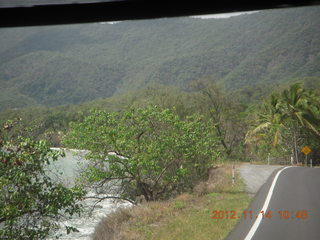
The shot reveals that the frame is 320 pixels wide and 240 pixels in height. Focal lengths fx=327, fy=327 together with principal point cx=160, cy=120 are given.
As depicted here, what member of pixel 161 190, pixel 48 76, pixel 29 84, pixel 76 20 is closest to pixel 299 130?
pixel 161 190

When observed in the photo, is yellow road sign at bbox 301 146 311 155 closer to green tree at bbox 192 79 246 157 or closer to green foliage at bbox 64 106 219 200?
green tree at bbox 192 79 246 157

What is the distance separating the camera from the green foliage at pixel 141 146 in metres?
12.4

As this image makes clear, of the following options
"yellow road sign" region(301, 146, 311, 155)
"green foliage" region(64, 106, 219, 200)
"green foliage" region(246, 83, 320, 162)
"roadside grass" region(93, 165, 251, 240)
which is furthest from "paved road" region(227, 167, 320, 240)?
"green foliage" region(246, 83, 320, 162)

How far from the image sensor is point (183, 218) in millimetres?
9750

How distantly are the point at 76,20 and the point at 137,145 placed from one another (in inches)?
468

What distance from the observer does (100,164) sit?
41.2 ft

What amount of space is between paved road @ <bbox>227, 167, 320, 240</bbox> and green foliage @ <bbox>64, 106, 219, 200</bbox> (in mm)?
3333

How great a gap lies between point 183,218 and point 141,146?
4241mm

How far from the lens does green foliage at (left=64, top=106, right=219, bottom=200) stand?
490 inches

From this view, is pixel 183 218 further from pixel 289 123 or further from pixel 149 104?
pixel 289 123

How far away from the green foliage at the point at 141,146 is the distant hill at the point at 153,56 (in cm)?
5175
